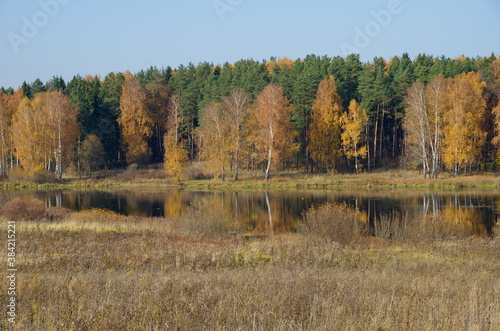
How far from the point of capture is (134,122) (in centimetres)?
7644

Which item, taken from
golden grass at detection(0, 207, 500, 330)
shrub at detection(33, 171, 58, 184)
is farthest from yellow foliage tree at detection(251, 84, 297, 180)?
golden grass at detection(0, 207, 500, 330)

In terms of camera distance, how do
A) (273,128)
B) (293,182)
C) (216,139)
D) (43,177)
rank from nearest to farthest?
(293,182)
(273,128)
(216,139)
(43,177)

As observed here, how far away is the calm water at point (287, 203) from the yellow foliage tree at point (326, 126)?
46.4ft

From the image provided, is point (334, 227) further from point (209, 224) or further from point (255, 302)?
point (255, 302)

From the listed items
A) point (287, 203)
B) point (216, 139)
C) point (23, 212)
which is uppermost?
point (216, 139)

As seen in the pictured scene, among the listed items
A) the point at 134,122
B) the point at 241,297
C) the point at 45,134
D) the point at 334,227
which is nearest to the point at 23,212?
the point at 334,227

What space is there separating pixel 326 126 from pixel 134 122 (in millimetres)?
32444

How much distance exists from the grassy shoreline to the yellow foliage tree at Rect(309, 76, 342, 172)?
3.82 meters

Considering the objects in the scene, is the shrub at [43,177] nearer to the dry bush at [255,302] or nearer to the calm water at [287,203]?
the calm water at [287,203]

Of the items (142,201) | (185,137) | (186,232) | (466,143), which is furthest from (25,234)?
(185,137)

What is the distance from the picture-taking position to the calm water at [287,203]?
31522 millimetres

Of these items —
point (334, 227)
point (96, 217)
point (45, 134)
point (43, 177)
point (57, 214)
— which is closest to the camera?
point (334, 227)

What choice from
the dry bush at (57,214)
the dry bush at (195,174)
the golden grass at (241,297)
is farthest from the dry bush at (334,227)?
the dry bush at (195,174)

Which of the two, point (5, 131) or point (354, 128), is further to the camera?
point (5, 131)
